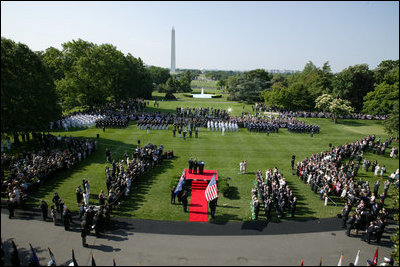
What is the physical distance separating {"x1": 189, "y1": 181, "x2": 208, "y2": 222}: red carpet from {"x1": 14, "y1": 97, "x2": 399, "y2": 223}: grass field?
69 cm

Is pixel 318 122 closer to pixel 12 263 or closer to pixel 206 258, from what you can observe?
pixel 206 258

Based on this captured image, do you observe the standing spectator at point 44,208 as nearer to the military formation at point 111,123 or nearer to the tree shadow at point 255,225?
the tree shadow at point 255,225

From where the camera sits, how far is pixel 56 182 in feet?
68.0

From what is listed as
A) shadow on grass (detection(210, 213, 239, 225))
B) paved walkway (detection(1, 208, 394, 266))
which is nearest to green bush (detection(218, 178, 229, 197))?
shadow on grass (detection(210, 213, 239, 225))

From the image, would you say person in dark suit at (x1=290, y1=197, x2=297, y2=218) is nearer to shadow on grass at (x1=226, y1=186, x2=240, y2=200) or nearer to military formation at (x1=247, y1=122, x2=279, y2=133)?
shadow on grass at (x1=226, y1=186, x2=240, y2=200)

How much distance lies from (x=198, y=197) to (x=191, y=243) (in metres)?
5.88

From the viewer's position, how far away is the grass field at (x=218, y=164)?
17.5m

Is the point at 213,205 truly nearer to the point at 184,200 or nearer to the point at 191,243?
the point at 184,200

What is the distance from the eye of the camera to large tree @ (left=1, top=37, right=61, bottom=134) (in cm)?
2383

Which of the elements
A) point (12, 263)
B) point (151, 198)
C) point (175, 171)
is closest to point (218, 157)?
point (175, 171)

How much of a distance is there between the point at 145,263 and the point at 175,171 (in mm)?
12311

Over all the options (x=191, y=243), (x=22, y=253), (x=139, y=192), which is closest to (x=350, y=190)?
(x=191, y=243)

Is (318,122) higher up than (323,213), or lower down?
higher up

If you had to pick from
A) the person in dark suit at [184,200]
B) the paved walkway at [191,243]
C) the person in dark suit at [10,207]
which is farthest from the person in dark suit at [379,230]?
the person in dark suit at [10,207]
